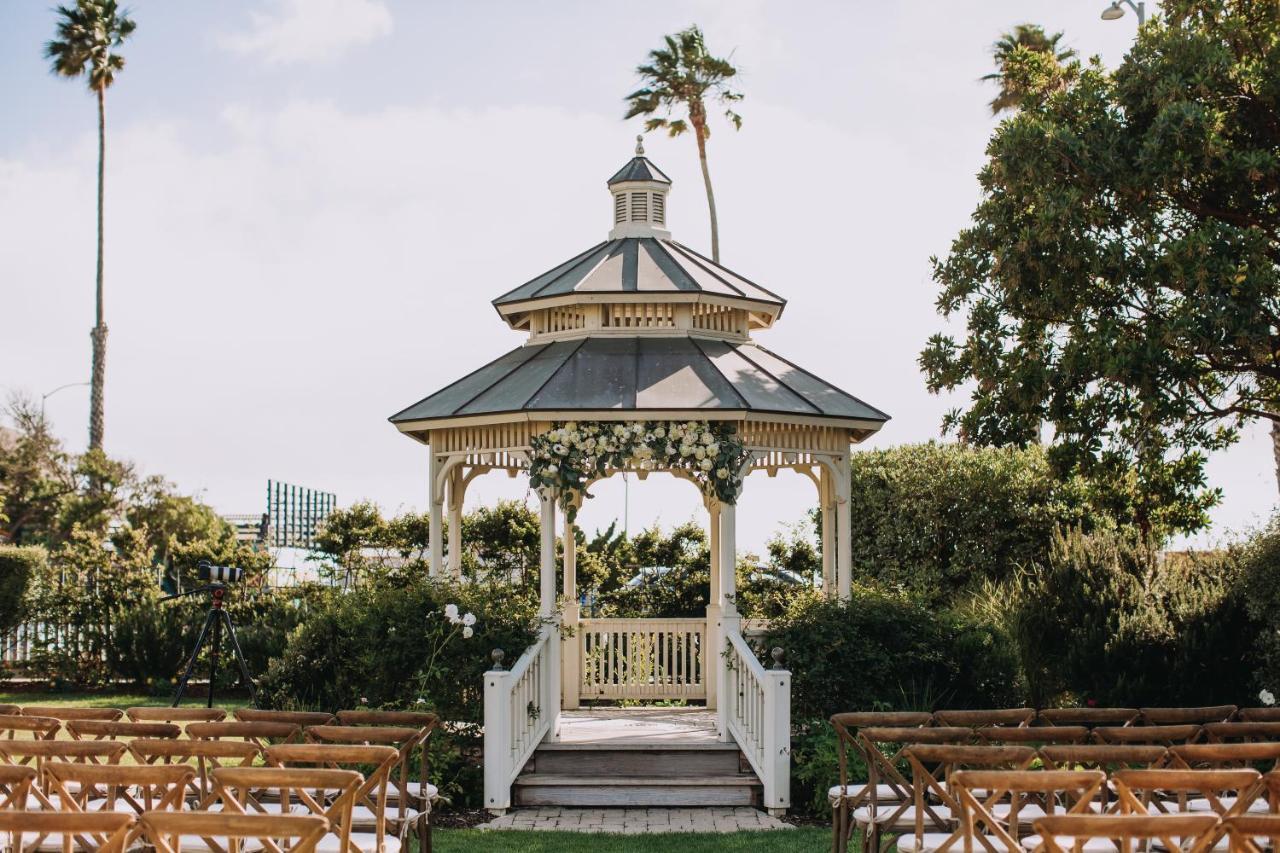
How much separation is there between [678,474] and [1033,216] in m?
4.50

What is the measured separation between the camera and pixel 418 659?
39.4 feet

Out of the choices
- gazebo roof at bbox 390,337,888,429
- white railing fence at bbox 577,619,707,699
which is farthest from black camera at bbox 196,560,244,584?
white railing fence at bbox 577,619,707,699

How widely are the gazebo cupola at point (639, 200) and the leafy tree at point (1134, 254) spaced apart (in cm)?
334

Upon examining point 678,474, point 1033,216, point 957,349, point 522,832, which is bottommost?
point 522,832

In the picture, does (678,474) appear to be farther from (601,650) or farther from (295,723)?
(295,723)

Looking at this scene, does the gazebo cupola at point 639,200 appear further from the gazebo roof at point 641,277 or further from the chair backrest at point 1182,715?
the chair backrest at point 1182,715

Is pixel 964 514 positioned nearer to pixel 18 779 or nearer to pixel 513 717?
pixel 513 717

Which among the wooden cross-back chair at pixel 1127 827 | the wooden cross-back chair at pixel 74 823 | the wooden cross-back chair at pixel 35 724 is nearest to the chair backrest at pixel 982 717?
the wooden cross-back chair at pixel 1127 827

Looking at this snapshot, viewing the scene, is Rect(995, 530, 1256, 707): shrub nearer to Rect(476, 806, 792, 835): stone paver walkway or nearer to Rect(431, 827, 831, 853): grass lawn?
Rect(476, 806, 792, 835): stone paver walkway

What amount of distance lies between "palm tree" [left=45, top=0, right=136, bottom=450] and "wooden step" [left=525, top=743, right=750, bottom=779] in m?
28.5

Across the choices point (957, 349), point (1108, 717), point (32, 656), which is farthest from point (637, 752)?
point (32, 656)

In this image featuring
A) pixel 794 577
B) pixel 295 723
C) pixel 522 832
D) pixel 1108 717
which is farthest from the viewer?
pixel 794 577

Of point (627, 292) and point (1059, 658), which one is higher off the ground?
point (627, 292)

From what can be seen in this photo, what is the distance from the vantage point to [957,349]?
14758 millimetres
